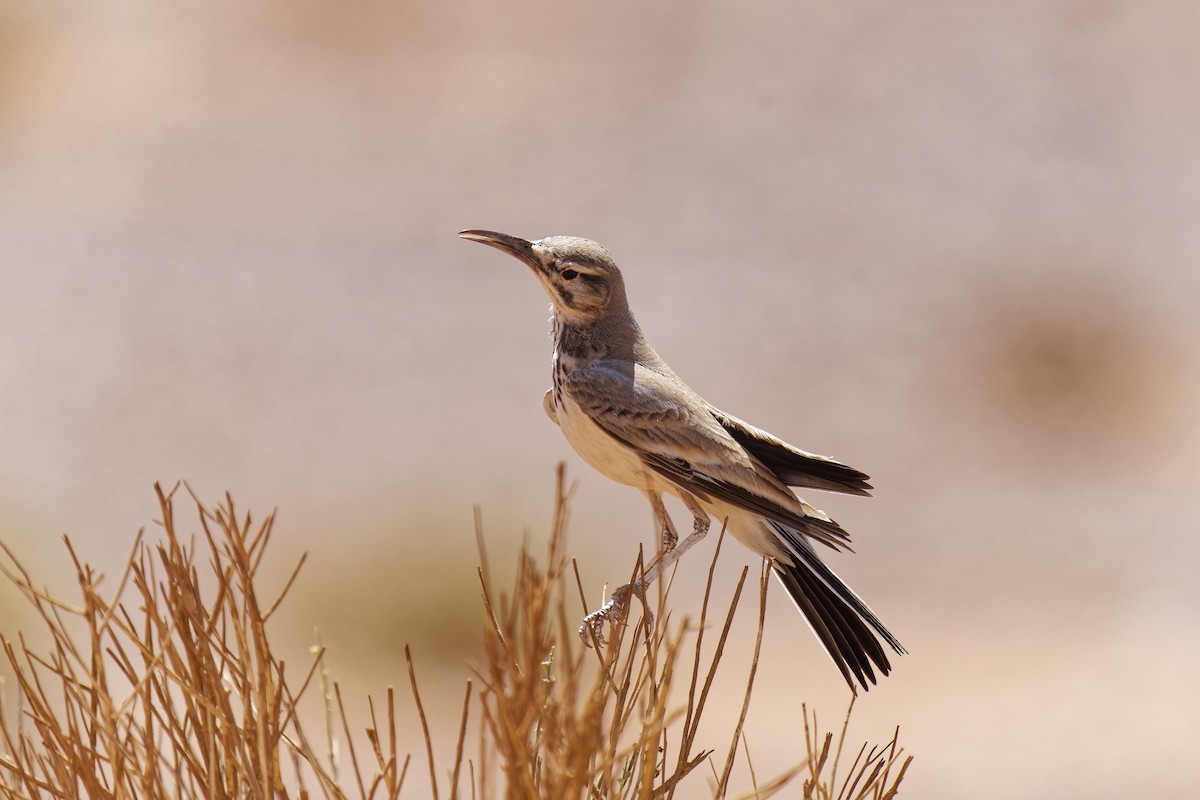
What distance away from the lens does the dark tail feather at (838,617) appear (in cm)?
389

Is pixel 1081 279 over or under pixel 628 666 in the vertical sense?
over

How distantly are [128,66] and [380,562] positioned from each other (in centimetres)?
1160

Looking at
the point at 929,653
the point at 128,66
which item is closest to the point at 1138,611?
the point at 929,653

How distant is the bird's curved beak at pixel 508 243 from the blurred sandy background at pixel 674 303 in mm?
8383

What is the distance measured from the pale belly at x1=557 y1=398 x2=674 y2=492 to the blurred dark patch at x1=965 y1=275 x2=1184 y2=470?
13.1 m

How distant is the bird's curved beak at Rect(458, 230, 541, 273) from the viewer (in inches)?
161

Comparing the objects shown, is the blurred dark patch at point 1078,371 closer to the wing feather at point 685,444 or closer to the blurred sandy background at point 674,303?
the blurred sandy background at point 674,303

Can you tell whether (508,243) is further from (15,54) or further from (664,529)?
(15,54)

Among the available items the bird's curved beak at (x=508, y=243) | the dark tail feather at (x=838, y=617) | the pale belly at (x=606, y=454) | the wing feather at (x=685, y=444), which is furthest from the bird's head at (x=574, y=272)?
the dark tail feather at (x=838, y=617)

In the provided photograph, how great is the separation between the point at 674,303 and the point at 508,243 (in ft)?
43.1

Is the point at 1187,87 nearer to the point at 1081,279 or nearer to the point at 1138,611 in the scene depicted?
the point at 1081,279

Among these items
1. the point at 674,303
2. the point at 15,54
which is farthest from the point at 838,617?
the point at 15,54

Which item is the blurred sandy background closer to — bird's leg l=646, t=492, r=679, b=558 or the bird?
the bird

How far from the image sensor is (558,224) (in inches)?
698
